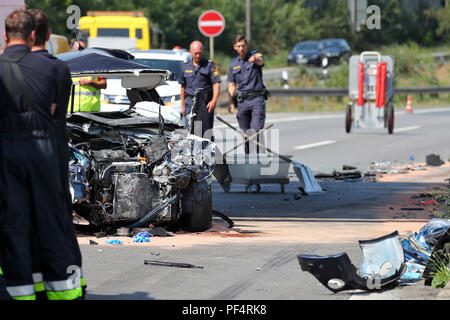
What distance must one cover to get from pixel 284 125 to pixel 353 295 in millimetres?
19914

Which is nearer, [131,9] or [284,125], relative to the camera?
[284,125]

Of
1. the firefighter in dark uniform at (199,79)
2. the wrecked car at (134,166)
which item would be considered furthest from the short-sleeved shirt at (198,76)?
the wrecked car at (134,166)

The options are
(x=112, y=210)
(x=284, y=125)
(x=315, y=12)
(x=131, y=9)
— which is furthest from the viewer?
(x=315, y=12)

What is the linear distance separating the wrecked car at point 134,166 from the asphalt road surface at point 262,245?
30cm

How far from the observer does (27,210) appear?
5.57m

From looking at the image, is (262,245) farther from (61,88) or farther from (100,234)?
(61,88)

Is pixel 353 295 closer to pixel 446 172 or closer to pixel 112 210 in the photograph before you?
pixel 112 210

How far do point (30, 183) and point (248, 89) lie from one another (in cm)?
961

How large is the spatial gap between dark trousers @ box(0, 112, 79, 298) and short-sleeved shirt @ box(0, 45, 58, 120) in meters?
0.07

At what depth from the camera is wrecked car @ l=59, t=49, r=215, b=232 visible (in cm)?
919

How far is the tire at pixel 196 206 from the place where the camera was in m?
9.56

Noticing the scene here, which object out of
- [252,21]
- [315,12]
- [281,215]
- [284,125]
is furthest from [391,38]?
[281,215]

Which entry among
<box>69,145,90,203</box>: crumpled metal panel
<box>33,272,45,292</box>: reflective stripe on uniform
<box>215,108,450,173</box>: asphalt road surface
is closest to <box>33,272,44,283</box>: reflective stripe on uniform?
<box>33,272,45,292</box>: reflective stripe on uniform

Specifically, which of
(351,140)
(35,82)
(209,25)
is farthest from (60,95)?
(209,25)
